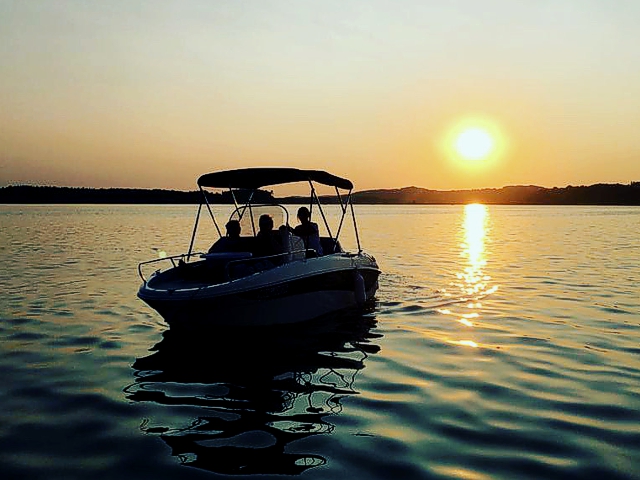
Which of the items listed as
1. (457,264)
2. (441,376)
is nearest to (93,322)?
(441,376)

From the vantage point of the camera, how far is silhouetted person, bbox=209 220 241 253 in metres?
12.8

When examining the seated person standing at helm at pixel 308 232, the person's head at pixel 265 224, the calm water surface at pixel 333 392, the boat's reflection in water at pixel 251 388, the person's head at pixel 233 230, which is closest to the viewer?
the calm water surface at pixel 333 392

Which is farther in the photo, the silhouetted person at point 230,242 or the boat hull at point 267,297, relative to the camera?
the silhouetted person at point 230,242

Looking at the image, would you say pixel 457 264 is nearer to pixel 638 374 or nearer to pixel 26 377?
pixel 638 374

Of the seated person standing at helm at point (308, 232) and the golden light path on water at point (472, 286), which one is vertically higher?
the seated person standing at helm at point (308, 232)

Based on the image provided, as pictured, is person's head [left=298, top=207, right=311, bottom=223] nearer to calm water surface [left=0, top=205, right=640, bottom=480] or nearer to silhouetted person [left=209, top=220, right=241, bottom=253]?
silhouetted person [left=209, top=220, right=241, bottom=253]

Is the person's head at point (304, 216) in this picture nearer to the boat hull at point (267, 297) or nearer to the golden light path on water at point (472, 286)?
the boat hull at point (267, 297)

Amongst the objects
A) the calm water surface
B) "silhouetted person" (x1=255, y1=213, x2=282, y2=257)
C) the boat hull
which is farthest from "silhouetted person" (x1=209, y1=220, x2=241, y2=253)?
the calm water surface

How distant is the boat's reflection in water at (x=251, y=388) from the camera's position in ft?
19.6

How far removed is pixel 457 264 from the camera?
986 inches

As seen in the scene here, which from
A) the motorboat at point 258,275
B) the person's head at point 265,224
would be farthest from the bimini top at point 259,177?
the person's head at point 265,224

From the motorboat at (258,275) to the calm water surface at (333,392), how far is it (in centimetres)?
51

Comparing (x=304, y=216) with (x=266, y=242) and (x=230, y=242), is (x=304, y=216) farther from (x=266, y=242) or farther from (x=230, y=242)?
(x=230, y=242)

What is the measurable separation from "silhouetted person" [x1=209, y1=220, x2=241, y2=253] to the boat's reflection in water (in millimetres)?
2100
